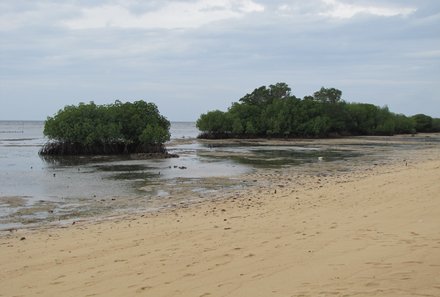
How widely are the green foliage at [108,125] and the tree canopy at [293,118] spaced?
3912 cm

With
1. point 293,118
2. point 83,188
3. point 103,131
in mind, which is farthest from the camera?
point 293,118

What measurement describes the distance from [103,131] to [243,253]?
118 ft

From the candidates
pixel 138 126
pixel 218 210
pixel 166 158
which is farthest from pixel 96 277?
pixel 138 126

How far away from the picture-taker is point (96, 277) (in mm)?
6730

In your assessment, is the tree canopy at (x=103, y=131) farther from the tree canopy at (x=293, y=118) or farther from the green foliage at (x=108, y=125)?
the tree canopy at (x=293, y=118)

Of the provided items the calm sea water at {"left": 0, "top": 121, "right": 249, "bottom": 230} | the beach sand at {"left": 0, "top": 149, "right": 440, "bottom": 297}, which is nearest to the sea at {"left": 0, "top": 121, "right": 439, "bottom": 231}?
the calm sea water at {"left": 0, "top": 121, "right": 249, "bottom": 230}

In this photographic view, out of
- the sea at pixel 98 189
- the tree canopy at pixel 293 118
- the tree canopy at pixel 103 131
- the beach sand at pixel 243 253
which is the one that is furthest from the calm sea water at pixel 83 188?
the tree canopy at pixel 293 118

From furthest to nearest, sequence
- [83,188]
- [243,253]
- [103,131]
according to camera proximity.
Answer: [103,131] < [83,188] < [243,253]

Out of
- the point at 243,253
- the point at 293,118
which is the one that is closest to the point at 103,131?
the point at 243,253

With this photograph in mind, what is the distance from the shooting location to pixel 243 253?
7.66m

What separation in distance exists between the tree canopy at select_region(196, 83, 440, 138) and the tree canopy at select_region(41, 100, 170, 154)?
131 feet

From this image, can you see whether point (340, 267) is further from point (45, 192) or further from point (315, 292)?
point (45, 192)

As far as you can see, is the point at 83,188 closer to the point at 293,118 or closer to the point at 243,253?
the point at 243,253

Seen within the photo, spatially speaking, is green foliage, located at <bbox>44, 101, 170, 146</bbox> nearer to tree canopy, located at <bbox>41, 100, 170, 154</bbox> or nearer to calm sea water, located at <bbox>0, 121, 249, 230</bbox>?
tree canopy, located at <bbox>41, 100, 170, 154</bbox>
